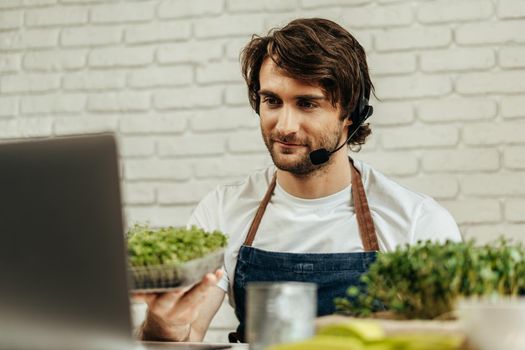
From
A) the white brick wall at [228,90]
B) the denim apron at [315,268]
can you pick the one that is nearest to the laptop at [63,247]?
the denim apron at [315,268]

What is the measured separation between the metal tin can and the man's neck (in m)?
1.28

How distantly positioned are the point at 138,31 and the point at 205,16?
0.26m

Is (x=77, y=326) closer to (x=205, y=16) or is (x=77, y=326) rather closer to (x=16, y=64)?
(x=205, y=16)

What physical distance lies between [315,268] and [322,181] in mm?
318

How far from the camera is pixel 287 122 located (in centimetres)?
228

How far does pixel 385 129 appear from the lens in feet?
8.45

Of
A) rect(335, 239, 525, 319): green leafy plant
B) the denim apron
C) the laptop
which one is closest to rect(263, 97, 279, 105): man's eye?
the denim apron

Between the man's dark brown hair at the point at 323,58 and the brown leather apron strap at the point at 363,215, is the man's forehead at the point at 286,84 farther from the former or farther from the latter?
the brown leather apron strap at the point at 363,215

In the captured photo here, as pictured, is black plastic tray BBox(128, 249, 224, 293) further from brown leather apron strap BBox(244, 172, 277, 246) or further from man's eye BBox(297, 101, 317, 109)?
man's eye BBox(297, 101, 317, 109)

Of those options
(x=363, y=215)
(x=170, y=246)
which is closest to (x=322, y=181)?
(x=363, y=215)

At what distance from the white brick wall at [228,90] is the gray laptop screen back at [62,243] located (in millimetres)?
1529

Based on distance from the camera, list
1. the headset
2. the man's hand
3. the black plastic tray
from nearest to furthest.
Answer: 1. the black plastic tray
2. the man's hand
3. the headset

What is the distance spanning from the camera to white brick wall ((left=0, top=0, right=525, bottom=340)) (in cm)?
251

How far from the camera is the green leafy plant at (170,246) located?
1329mm
